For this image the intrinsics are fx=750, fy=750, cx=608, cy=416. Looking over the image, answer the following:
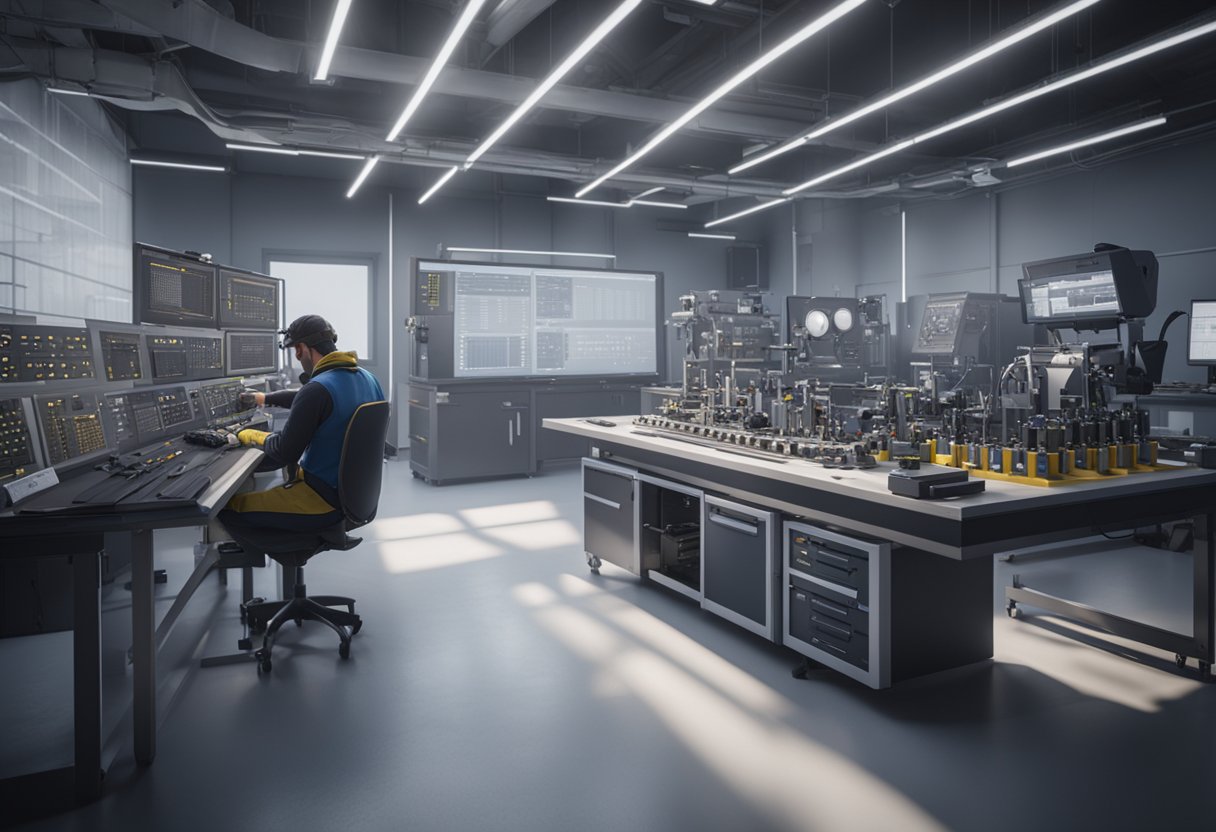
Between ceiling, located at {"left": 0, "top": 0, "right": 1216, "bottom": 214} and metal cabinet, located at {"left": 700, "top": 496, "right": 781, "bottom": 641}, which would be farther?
ceiling, located at {"left": 0, "top": 0, "right": 1216, "bottom": 214}

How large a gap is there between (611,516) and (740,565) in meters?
1.07

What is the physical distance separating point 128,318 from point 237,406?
4415 mm

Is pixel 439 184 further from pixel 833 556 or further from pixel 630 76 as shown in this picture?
pixel 833 556

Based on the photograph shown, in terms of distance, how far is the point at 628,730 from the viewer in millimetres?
2383

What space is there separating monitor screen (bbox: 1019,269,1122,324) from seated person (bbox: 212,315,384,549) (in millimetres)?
2793

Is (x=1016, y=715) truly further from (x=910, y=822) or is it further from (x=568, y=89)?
(x=568, y=89)

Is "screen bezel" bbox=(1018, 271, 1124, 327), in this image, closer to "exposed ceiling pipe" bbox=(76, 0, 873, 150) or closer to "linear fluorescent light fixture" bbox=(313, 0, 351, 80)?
"linear fluorescent light fixture" bbox=(313, 0, 351, 80)

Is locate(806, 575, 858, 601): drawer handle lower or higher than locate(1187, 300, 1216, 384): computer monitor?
lower

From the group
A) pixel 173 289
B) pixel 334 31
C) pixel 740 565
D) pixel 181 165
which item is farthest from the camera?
pixel 181 165

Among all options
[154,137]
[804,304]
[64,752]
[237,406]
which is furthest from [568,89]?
[64,752]

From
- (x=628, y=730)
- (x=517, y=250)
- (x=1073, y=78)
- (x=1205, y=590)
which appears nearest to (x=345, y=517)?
(x=628, y=730)

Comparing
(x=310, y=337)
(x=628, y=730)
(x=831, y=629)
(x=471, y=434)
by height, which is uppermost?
(x=310, y=337)

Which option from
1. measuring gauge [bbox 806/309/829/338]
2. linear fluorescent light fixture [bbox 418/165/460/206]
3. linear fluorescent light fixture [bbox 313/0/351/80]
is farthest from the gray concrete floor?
linear fluorescent light fixture [bbox 418/165/460/206]

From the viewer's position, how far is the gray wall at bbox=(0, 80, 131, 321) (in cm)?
472
